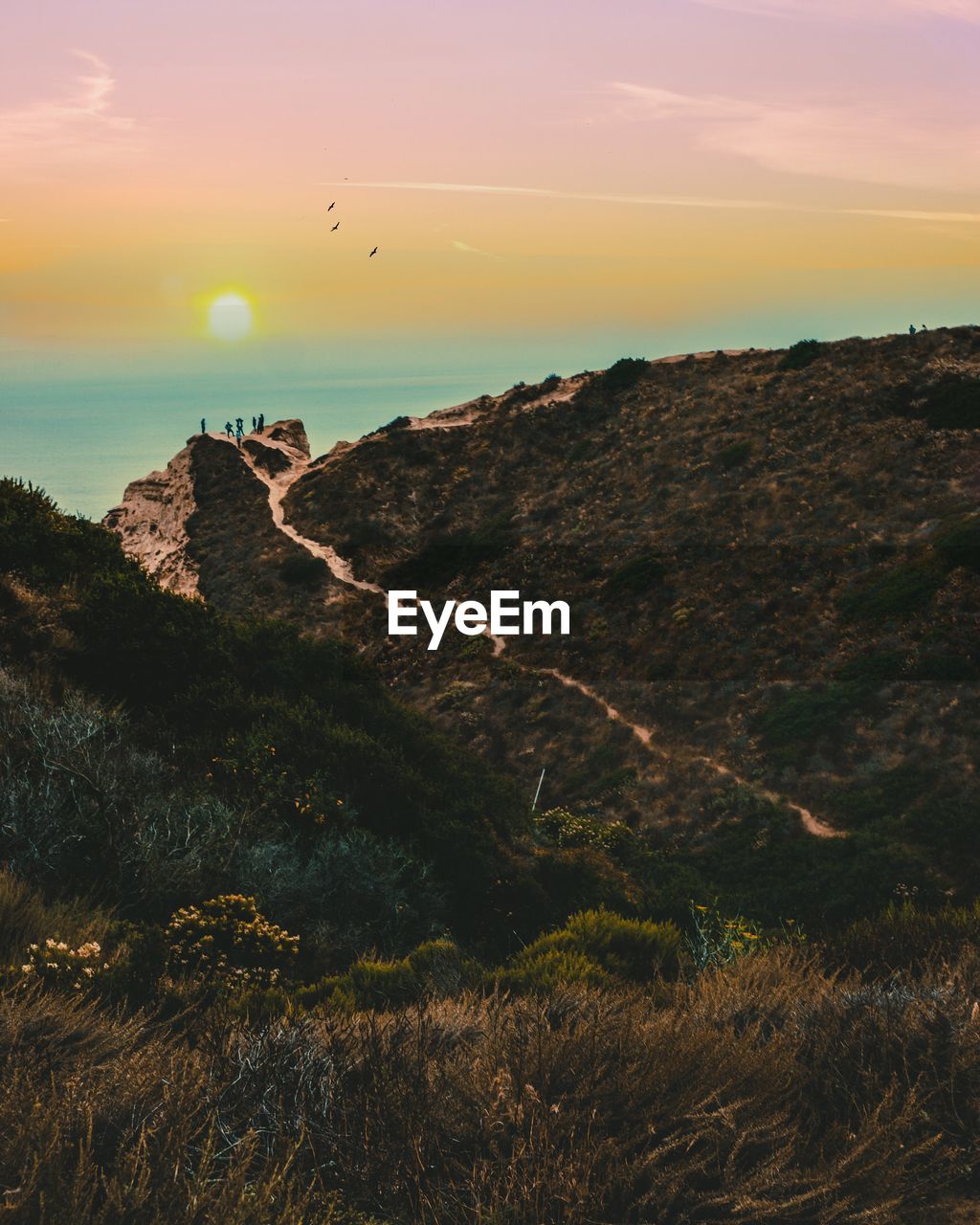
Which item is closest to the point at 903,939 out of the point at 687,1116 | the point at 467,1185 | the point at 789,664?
the point at 687,1116

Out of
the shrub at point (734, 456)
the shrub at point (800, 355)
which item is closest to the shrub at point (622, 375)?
the shrub at point (800, 355)

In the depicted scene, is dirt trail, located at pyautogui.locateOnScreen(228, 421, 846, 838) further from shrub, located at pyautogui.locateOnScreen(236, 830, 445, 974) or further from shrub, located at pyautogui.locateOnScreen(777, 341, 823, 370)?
shrub, located at pyautogui.locateOnScreen(777, 341, 823, 370)

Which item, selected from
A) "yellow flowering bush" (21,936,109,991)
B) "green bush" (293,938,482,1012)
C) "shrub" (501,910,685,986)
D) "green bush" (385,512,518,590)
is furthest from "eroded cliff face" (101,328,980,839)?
"yellow flowering bush" (21,936,109,991)

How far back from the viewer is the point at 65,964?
12570mm

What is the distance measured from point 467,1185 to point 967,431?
169 ft

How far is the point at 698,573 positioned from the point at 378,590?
2267 centimetres

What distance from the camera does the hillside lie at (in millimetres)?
34344

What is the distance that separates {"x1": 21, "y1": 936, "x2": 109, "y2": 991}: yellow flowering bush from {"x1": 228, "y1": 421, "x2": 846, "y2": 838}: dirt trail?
24.1 metres

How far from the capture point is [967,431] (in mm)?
51375

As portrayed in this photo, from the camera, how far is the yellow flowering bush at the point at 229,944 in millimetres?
14164

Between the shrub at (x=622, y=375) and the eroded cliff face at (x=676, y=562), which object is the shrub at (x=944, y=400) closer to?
the eroded cliff face at (x=676, y=562)

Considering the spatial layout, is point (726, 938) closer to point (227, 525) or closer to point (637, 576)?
point (637, 576)

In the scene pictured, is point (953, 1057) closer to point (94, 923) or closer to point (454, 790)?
point (94, 923)

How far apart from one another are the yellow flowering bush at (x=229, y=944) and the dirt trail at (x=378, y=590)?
20.9 metres
